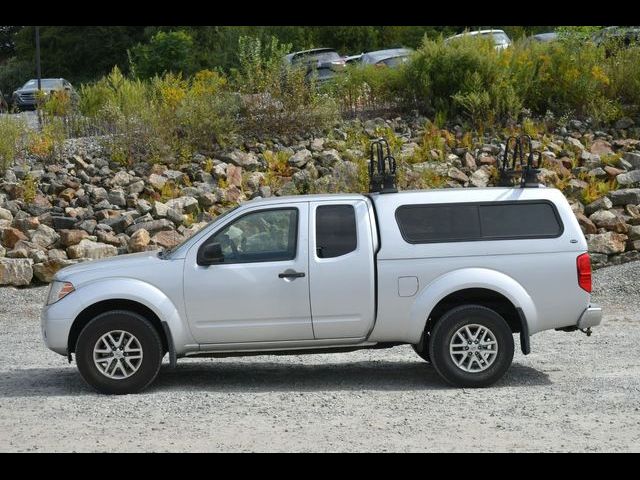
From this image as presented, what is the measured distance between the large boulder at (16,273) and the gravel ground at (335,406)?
3.66 metres

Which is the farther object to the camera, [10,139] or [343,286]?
[10,139]

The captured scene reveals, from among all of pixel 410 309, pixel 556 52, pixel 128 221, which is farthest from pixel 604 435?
pixel 556 52

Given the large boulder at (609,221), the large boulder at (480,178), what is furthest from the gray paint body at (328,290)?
the large boulder at (480,178)

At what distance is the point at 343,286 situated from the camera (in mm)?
9945

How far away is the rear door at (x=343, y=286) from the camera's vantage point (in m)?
9.94

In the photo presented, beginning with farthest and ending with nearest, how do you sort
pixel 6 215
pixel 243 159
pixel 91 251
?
pixel 243 159 < pixel 6 215 < pixel 91 251

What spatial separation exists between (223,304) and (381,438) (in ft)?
8.18

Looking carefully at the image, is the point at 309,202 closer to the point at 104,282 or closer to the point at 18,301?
the point at 104,282

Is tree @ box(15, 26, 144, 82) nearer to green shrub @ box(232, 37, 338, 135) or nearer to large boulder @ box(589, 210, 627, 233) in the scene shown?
green shrub @ box(232, 37, 338, 135)

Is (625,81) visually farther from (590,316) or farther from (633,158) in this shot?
(590,316)

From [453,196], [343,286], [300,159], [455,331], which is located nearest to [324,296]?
[343,286]

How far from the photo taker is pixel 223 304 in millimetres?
9906

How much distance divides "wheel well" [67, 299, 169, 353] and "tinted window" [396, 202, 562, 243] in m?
2.41

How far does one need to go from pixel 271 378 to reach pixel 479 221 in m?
2.54
